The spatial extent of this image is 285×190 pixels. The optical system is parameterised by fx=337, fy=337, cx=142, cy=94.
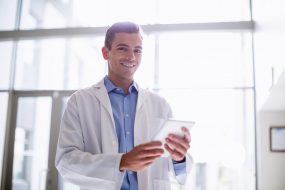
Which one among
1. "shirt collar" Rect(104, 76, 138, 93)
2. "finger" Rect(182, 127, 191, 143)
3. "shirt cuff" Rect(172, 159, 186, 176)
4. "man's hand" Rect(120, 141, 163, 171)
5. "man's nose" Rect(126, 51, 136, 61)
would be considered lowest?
"shirt cuff" Rect(172, 159, 186, 176)

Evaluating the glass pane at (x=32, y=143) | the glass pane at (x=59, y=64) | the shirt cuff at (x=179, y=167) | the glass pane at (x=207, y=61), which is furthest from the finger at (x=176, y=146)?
the glass pane at (x=32, y=143)

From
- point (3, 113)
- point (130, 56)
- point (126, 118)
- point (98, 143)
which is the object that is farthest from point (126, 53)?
point (3, 113)

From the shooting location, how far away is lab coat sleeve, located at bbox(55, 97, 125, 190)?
117 cm

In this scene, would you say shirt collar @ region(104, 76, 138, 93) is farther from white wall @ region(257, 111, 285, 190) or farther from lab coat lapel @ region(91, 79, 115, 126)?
white wall @ region(257, 111, 285, 190)

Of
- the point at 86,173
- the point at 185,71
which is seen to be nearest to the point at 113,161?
the point at 86,173

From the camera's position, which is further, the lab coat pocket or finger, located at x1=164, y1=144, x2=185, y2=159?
the lab coat pocket

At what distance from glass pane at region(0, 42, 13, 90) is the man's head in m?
4.27

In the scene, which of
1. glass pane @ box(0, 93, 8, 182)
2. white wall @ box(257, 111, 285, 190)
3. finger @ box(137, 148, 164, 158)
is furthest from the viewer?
glass pane @ box(0, 93, 8, 182)

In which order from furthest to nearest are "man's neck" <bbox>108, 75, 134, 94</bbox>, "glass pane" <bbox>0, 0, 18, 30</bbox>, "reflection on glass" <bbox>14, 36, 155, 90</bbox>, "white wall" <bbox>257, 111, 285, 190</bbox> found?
"glass pane" <bbox>0, 0, 18, 30</bbox>
"reflection on glass" <bbox>14, 36, 155, 90</bbox>
"white wall" <bbox>257, 111, 285, 190</bbox>
"man's neck" <bbox>108, 75, 134, 94</bbox>

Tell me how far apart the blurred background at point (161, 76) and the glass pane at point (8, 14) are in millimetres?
16

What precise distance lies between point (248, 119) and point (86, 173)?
3787mm

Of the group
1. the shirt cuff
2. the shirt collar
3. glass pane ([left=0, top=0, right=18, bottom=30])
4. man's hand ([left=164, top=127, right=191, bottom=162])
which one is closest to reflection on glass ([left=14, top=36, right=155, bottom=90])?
glass pane ([left=0, top=0, right=18, bottom=30])

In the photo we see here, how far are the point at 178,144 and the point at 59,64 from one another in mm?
4187

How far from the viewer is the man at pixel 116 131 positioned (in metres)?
1.19
